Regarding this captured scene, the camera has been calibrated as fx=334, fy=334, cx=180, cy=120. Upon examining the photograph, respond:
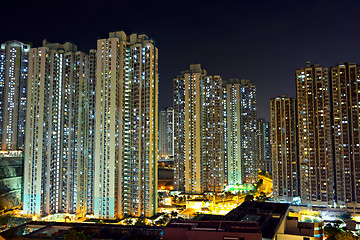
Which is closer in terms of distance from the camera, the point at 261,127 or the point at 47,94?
the point at 47,94

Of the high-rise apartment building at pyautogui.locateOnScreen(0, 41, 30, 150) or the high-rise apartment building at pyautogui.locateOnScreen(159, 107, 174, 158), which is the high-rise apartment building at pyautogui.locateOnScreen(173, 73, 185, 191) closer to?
the high-rise apartment building at pyautogui.locateOnScreen(0, 41, 30, 150)

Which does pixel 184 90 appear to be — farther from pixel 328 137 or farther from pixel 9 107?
pixel 9 107

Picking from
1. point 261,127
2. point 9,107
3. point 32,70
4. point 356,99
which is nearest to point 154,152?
point 32,70

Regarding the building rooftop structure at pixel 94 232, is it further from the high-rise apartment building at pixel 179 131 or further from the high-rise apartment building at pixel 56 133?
the high-rise apartment building at pixel 179 131

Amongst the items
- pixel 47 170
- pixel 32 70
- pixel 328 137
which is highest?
pixel 32 70

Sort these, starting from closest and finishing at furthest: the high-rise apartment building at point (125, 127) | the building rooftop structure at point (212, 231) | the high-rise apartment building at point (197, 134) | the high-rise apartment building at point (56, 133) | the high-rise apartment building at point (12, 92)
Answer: the building rooftop structure at point (212, 231)
the high-rise apartment building at point (125, 127)
the high-rise apartment building at point (56, 133)
the high-rise apartment building at point (12, 92)
the high-rise apartment building at point (197, 134)

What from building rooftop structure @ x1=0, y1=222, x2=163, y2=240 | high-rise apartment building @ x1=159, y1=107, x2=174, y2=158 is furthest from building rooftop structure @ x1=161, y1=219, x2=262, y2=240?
high-rise apartment building @ x1=159, y1=107, x2=174, y2=158

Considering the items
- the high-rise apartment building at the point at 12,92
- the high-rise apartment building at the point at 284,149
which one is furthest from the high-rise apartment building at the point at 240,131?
the high-rise apartment building at the point at 12,92
